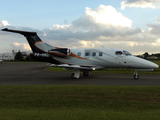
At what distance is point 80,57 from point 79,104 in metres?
11.1

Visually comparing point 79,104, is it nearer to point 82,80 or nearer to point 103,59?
point 82,80

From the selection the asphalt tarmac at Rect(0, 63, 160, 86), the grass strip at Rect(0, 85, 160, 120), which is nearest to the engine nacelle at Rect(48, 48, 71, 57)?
the asphalt tarmac at Rect(0, 63, 160, 86)

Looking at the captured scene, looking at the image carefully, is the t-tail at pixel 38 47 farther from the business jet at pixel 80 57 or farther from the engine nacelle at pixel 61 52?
the engine nacelle at pixel 61 52

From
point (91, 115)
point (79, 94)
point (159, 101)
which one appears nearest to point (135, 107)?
point (159, 101)

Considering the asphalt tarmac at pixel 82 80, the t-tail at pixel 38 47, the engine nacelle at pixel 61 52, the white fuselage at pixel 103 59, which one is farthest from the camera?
the t-tail at pixel 38 47

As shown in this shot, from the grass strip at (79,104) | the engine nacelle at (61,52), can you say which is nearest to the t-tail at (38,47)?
the engine nacelle at (61,52)

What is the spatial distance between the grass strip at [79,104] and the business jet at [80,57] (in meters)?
7.89

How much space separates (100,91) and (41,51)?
1112 centimetres

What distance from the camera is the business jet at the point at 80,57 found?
645 inches

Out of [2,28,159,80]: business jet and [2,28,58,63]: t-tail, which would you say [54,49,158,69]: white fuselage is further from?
[2,28,58,63]: t-tail

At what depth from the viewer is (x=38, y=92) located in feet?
27.2

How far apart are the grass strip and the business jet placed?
25.9 ft

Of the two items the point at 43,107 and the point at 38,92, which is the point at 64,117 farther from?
the point at 38,92

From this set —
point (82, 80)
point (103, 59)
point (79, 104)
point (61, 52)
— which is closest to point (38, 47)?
point (61, 52)
